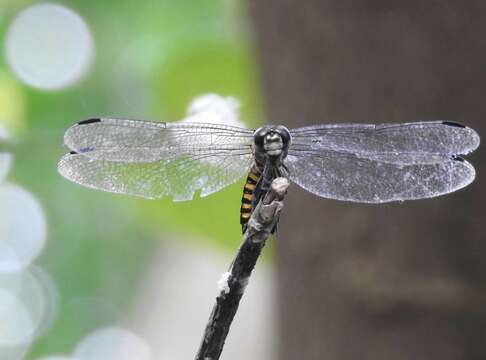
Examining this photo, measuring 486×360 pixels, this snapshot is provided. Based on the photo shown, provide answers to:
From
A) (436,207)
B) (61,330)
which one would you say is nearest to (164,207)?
(436,207)

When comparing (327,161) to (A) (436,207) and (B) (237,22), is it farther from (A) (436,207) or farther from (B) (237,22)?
(B) (237,22)

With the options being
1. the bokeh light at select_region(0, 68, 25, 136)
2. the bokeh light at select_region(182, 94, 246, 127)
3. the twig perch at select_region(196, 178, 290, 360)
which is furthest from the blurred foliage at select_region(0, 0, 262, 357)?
the twig perch at select_region(196, 178, 290, 360)

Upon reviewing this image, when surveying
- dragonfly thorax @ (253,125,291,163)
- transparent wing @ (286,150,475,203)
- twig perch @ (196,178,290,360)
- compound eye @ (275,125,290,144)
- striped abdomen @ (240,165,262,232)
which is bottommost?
twig perch @ (196,178,290,360)

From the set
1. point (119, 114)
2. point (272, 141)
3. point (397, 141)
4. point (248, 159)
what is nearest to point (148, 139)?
point (248, 159)

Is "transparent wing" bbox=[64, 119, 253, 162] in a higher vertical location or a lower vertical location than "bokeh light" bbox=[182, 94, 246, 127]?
lower

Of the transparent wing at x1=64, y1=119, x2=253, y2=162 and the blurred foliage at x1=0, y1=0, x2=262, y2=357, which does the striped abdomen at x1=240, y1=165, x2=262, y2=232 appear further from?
the blurred foliage at x1=0, y1=0, x2=262, y2=357

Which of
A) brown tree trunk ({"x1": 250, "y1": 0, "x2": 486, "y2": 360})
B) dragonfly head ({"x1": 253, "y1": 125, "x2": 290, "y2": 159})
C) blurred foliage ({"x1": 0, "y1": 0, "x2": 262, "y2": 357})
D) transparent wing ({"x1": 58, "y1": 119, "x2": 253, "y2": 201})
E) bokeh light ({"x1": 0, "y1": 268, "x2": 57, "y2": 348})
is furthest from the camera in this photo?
bokeh light ({"x1": 0, "y1": 268, "x2": 57, "y2": 348})

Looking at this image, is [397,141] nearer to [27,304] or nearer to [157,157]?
[157,157]

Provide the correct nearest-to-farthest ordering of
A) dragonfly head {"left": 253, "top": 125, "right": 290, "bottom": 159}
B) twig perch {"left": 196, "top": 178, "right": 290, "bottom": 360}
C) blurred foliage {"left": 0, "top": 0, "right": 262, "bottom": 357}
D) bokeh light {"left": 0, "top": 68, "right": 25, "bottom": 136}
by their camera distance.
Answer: twig perch {"left": 196, "top": 178, "right": 290, "bottom": 360}, dragonfly head {"left": 253, "top": 125, "right": 290, "bottom": 159}, blurred foliage {"left": 0, "top": 0, "right": 262, "bottom": 357}, bokeh light {"left": 0, "top": 68, "right": 25, "bottom": 136}
